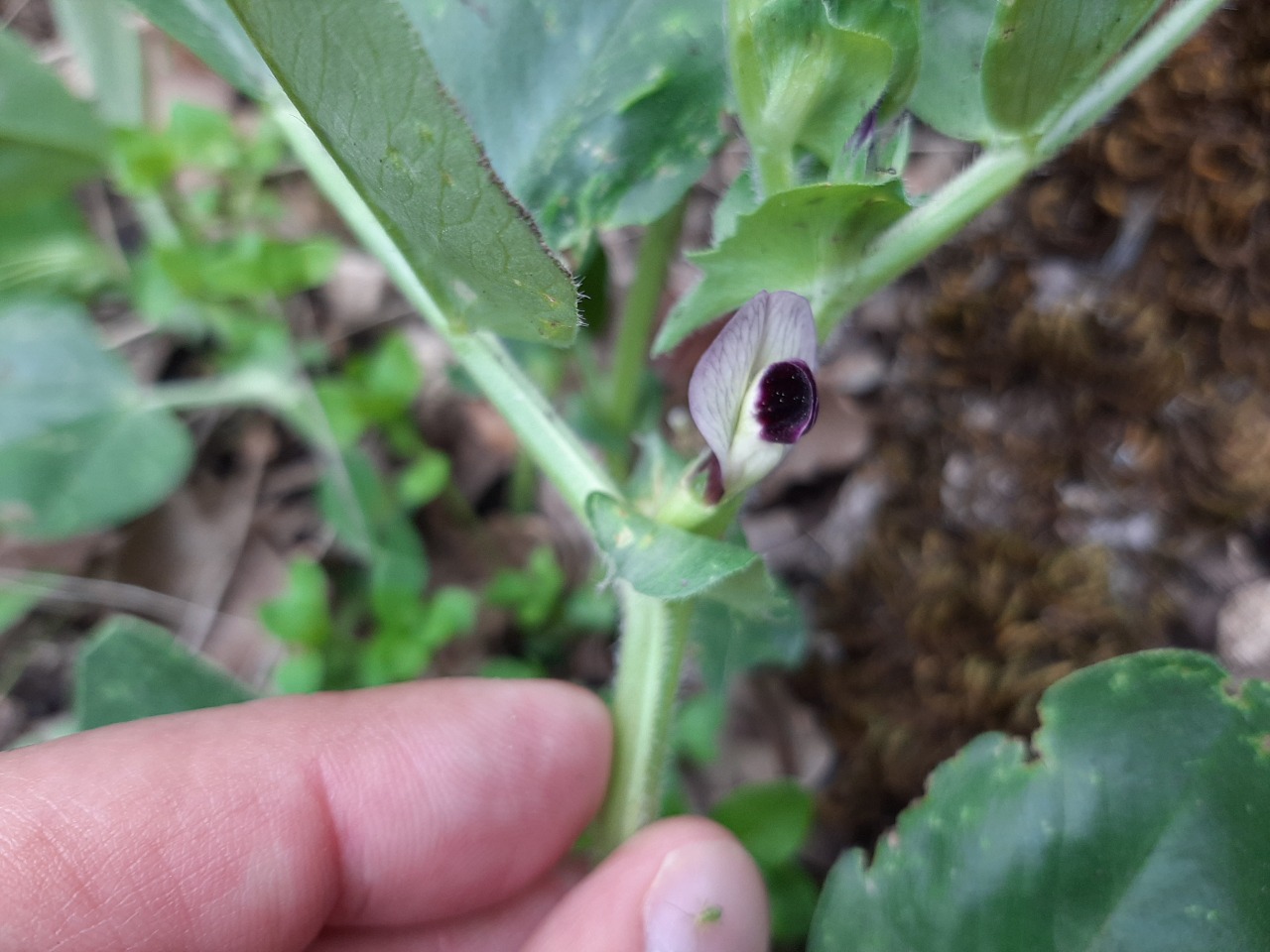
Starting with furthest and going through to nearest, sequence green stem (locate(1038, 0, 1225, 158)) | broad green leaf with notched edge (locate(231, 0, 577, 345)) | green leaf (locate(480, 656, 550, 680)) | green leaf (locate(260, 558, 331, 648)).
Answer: green leaf (locate(480, 656, 550, 680))
green leaf (locate(260, 558, 331, 648))
green stem (locate(1038, 0, 1225, 158))
broad green leaf with notched edge (locate(231, 0, 577, 345))

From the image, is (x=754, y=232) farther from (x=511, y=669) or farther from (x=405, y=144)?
(x=511, y=669)

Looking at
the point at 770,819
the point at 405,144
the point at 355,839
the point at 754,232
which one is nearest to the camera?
the point at 405,144

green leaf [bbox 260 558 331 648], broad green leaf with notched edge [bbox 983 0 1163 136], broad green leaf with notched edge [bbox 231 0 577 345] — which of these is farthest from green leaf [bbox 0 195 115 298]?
broad green leaf with notched edge [bbox 983 0 1163 136]

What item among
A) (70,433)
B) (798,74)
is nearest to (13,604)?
(70,433)

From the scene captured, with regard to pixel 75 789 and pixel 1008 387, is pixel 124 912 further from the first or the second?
pixel 1008 387

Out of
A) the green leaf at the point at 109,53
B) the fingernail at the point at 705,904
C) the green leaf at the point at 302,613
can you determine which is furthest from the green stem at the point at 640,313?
the green leaf at the point at 109,53

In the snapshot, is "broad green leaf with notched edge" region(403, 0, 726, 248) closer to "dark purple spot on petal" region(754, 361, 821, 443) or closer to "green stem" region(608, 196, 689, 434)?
"green stem" region(608, 196, 689, 434)
